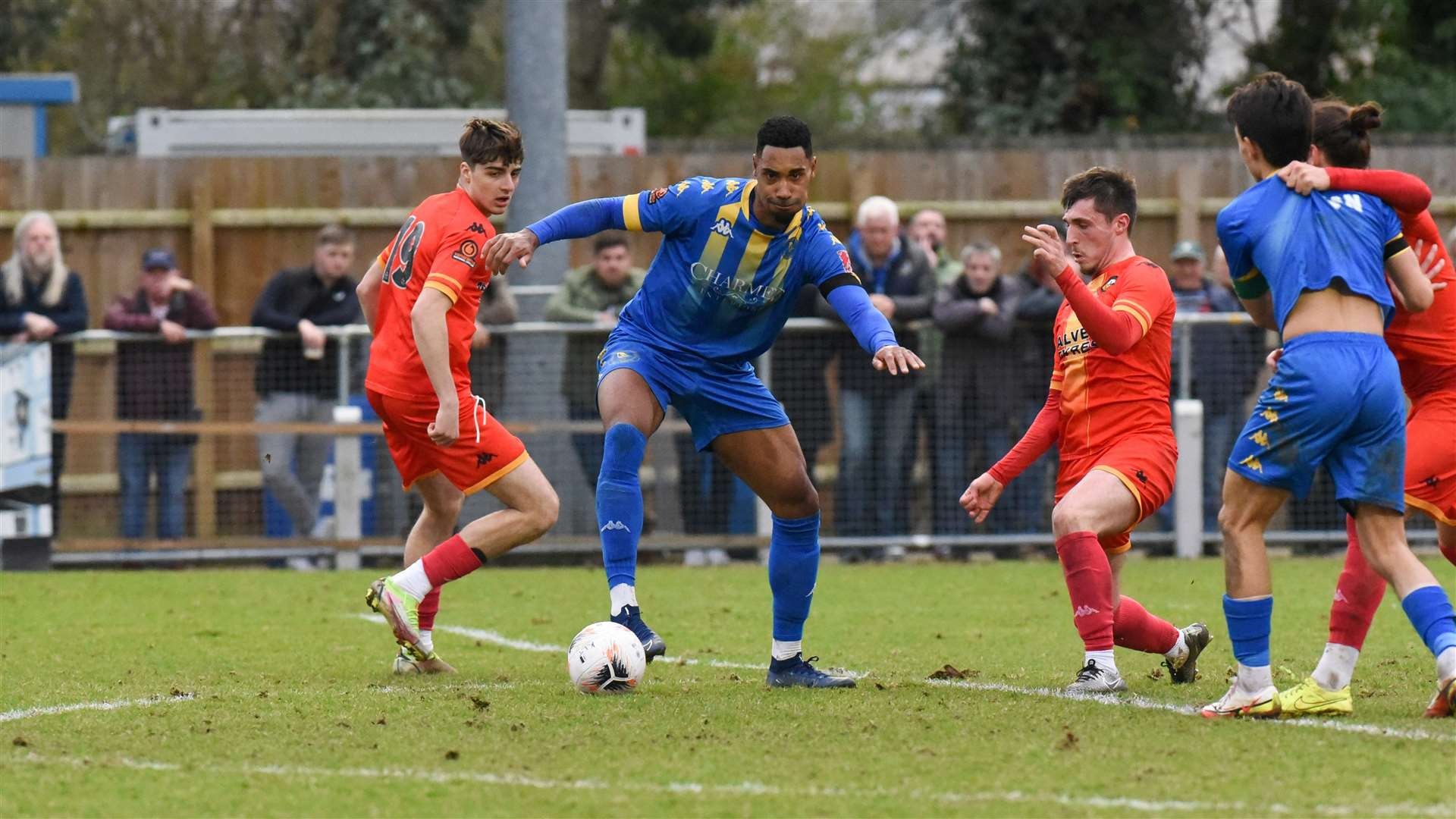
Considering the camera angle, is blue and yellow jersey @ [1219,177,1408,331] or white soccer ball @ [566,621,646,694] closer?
blue and yellow jersey @ [1219,177,1408,331]

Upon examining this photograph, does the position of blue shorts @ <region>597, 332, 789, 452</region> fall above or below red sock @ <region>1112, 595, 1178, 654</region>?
above

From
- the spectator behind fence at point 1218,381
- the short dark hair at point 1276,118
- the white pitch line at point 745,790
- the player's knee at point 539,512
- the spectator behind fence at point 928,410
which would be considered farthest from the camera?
the spectator behind fence at point 1218,381

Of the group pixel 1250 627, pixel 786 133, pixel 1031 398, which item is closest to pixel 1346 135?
pixel 1250 627

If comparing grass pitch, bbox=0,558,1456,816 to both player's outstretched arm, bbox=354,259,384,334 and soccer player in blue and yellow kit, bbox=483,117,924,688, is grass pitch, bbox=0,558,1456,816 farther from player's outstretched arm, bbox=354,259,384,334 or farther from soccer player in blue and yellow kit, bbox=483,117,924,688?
player's outstretched arm, bbox=354,259,384,334

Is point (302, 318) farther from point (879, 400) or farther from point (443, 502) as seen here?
point (443, 502)

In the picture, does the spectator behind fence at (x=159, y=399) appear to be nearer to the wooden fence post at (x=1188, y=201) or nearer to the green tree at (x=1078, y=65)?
the wooden fence post at (x=1188, y=201)

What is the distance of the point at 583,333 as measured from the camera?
12641mm

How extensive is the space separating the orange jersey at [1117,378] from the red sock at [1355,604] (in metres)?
0.97

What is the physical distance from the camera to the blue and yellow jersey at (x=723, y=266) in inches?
281

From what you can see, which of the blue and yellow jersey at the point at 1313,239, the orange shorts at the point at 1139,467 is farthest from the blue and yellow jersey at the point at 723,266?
the blue and yellow jersey at the point at 1313,239

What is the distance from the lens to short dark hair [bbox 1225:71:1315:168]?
19.3 ft

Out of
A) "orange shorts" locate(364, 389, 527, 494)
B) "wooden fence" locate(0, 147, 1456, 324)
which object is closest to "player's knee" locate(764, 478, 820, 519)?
"orange shorts" locate(364, 389, 527, 494)

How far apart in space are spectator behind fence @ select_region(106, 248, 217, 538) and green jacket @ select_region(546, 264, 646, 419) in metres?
2.38

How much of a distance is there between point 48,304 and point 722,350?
22.5 ft
